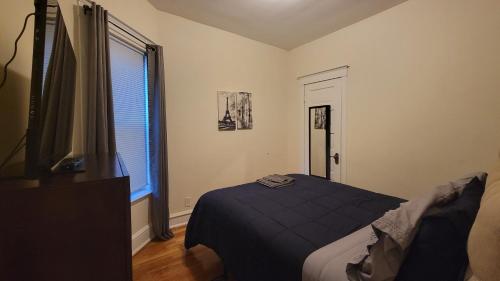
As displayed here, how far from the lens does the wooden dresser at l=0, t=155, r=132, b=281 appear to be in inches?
26.8

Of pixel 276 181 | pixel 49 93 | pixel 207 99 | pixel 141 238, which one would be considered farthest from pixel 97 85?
pixel 276 181

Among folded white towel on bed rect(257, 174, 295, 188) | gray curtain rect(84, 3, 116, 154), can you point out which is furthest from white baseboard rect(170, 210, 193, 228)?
gray curtain rect(84, 3, 116, 154)

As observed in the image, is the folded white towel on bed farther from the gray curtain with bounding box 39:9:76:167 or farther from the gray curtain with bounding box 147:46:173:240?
the gray curtain with bounding box 39:9:76:167

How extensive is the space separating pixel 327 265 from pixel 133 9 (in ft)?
9.20

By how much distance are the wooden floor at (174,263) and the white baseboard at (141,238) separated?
0.05 metres

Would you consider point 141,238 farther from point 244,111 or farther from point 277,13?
point 277,13

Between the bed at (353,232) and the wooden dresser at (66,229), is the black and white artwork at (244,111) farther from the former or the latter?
the wooden dresser at (66,229)

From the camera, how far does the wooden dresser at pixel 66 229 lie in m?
0.68

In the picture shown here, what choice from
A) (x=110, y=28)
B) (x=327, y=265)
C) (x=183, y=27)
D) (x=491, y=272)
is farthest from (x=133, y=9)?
(x=491, y=272)

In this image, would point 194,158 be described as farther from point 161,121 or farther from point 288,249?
point 288,249

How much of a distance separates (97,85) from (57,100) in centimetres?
89

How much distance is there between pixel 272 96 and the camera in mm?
3830

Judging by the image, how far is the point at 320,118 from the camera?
342 cm

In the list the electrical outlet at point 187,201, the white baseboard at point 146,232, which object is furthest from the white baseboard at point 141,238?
the electrical outlet at point 187,201
